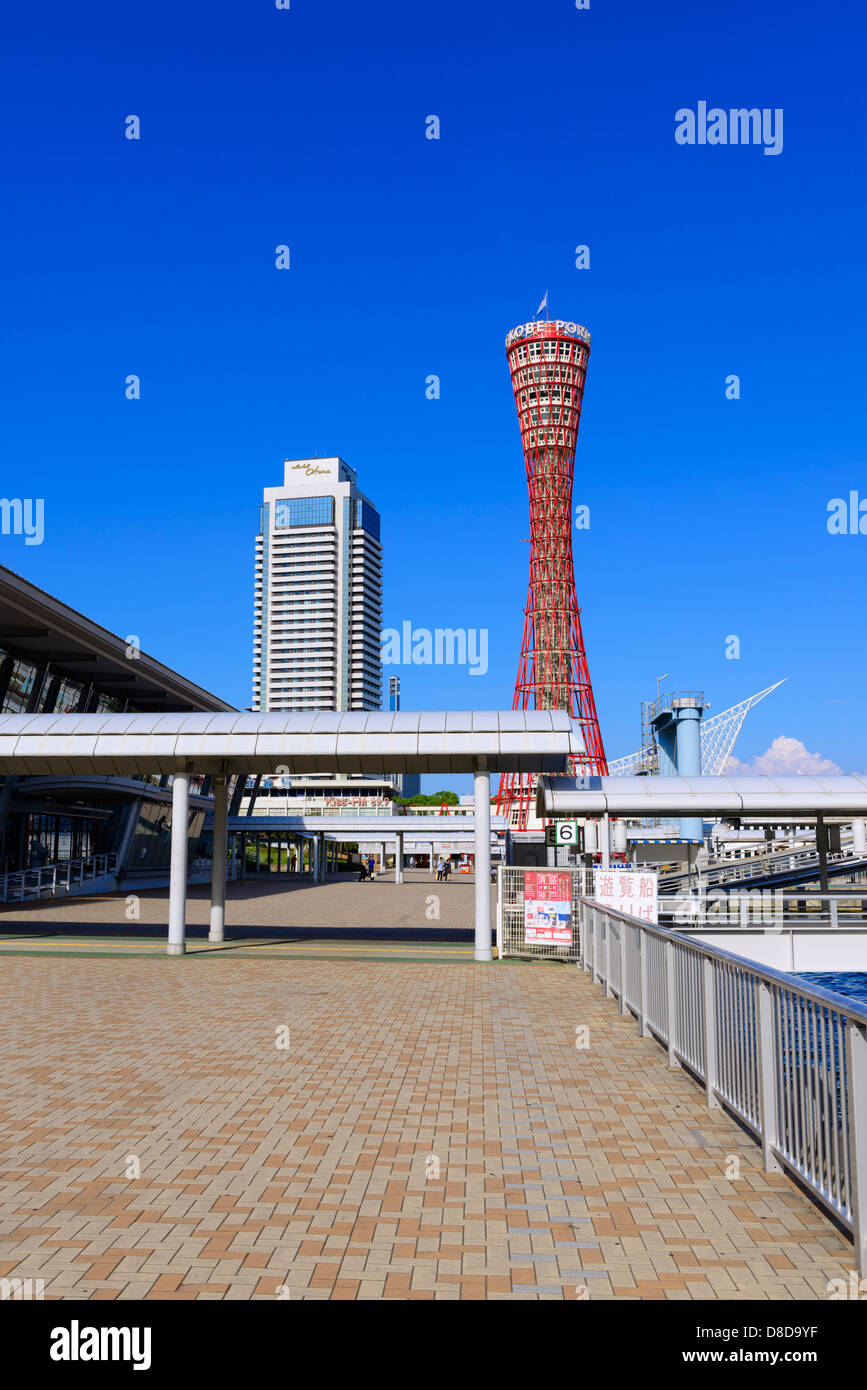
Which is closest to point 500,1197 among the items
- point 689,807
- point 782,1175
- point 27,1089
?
point 782,1175

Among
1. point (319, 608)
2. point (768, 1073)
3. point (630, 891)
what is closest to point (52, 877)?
point (630, 891)

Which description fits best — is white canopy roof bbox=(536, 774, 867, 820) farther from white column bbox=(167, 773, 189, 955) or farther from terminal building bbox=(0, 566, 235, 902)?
terminal building bbox=(0, 566, 235, 902)

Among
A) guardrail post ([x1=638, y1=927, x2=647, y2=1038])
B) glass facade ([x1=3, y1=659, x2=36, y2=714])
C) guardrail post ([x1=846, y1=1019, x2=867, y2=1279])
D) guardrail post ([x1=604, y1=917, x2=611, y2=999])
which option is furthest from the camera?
glass facade ([x1=3, y1=659, x2=36, y2=714])

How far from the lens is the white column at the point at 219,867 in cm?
1928

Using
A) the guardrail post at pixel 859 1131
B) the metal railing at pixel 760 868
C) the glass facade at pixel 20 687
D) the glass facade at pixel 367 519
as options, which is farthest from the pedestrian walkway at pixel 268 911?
the glass facade at pixel 367 519

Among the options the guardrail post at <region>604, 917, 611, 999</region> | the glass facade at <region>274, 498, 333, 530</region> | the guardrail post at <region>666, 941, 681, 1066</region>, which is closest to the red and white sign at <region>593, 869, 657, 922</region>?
the guardrail post at <region>604, 917, 611, 999</region>

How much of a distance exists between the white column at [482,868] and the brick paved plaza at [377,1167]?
5.73m

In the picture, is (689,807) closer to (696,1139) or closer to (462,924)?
(462,924)

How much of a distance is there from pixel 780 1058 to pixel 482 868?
1145 centimetres

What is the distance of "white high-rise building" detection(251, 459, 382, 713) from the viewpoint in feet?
607

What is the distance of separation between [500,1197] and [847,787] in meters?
16.2

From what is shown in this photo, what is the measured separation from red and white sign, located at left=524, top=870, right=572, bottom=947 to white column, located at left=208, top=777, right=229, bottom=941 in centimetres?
584

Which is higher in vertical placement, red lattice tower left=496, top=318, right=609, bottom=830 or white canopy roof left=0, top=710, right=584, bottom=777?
red lattice tower left=496, top=318, right=609, bottom=830
